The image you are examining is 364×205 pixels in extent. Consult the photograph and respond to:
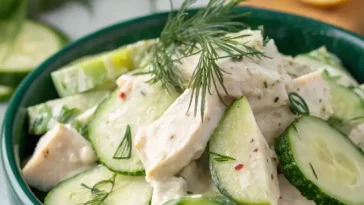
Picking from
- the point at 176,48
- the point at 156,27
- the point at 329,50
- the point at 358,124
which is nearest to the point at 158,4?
the point at 156,27

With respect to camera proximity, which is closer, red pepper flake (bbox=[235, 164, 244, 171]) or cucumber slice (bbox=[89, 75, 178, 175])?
red pepper flake (bbox=[235, 164, 244, 171])

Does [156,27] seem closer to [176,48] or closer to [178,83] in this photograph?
[176,48]

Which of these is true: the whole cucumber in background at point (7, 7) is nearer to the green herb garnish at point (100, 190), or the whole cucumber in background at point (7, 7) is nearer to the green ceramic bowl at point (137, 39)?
the green ceramic bowl at point (137, 39)

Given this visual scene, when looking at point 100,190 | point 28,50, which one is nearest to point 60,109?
point 100,190

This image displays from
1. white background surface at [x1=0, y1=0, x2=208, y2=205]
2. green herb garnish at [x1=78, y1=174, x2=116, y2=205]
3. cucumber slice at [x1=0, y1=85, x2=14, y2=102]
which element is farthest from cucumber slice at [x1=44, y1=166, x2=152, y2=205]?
white background surface at [x1=0, y1=0, x2=208, y2=205]

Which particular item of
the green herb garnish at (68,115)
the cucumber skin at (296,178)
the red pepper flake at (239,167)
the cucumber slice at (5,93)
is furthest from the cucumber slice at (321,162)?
the cucumber slice at (5,93)

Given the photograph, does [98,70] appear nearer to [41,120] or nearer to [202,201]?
[41,120]

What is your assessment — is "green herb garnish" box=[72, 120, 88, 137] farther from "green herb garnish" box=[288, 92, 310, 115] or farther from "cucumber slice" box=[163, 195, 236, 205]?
"green herb garnish" box=[288, 92, 310, 115]
